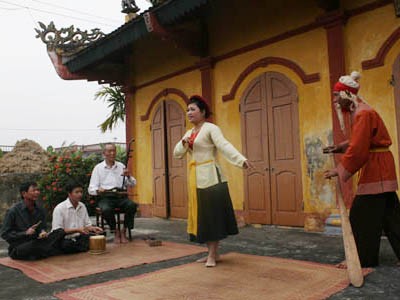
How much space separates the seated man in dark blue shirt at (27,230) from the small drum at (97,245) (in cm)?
39

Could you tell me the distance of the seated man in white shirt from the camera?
553 cm

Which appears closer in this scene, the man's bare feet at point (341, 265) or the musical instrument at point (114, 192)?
the man's bare feet at point (341, 265)

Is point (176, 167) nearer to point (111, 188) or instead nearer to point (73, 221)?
point (111, 188)

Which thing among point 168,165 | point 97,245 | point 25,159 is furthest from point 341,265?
point 25,159

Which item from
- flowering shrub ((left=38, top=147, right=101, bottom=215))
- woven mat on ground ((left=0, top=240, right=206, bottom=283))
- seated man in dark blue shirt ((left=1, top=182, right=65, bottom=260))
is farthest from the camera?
flowering shrub ((left=38, top=147, right=101, bottom=215))

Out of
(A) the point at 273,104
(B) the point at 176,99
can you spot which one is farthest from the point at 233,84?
(B) the point at 176,99

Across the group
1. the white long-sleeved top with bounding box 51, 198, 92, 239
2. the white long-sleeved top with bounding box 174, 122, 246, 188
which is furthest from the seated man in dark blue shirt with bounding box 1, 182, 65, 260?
the white long-sleeved top with bounding box 174, 122, 246, 188

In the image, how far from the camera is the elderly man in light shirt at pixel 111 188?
639 centimetres

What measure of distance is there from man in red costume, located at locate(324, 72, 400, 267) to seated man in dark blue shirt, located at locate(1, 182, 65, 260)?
3.53 m

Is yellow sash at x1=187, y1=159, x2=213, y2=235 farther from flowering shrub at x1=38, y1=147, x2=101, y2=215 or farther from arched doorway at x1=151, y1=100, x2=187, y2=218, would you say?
flowering shrub at x1=38, y1=147, x2=101, y2=215

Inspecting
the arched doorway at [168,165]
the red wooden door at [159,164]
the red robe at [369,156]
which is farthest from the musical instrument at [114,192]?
the red robe at [369,156]

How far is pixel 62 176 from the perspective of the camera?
9.11m

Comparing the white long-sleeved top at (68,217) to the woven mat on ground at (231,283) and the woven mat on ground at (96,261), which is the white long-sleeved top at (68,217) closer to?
the woven mat on ground at (96,261)

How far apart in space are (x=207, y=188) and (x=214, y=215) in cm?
29
